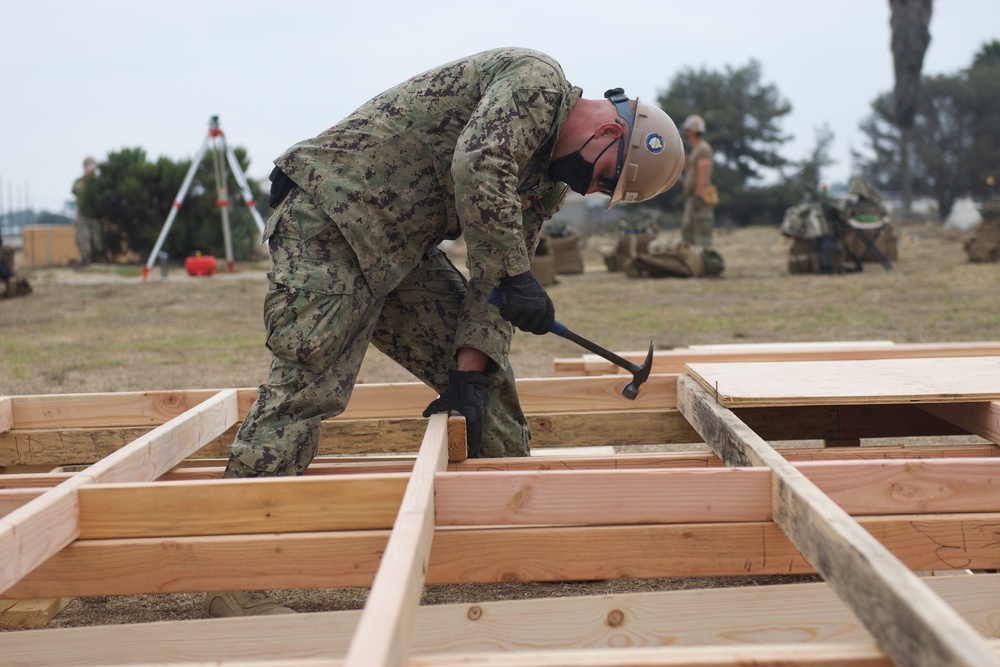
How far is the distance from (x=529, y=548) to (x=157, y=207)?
61.8 feet

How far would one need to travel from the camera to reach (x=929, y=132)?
1261 inches

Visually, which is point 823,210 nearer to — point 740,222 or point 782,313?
point 782,313

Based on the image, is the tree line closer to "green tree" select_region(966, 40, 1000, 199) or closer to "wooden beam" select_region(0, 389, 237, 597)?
"green tree" select_region(966, 40, 1000, 199)

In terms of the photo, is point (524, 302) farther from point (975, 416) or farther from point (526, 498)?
point (975, 416)

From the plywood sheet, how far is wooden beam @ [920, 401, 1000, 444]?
0.06 meters

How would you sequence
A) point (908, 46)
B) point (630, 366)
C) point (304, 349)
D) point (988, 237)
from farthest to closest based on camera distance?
1. point (908, 46)
2. point (988, 237)
3. point (630, 366)
4. point (304, 349)

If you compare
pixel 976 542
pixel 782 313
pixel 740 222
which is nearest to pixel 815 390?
pixel 976 542

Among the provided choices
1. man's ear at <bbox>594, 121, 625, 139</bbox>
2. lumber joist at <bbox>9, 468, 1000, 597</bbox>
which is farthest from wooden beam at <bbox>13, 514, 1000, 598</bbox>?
man's ear at <bbox>594, 121, 625, 139</bbox>

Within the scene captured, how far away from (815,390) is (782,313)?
7.66m

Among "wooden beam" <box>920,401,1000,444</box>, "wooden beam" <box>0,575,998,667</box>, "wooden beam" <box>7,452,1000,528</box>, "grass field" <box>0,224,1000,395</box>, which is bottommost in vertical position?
"grass field" <box>0,224,1000,395</box>

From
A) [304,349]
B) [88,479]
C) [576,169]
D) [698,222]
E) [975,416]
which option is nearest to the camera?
[88,479]

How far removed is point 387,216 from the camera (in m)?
2.76

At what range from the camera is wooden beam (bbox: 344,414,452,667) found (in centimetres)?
126

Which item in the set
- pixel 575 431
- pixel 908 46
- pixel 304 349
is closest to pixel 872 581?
pixel 304 349
